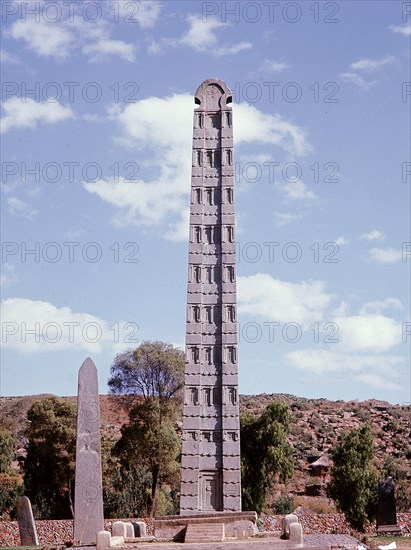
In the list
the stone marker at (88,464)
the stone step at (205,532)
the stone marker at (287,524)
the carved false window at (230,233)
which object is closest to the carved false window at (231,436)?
the stone step at (205,532)

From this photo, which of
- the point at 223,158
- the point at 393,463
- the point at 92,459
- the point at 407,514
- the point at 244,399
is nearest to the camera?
the point at 92,459

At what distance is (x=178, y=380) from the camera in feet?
118

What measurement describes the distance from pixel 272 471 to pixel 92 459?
15.5m

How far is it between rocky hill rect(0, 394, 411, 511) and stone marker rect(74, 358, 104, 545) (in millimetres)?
18950

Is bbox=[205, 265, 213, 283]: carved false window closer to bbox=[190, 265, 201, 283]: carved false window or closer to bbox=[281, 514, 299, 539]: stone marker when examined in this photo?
bbox=[190, 265, 201, 283]: carved false window

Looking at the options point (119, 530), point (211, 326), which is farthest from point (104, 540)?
point (211, 326)

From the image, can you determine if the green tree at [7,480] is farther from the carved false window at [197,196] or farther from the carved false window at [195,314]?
the carved false window at [197,196]

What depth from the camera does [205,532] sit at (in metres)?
16.0

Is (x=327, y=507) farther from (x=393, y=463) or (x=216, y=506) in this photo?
(x=216, y=506)

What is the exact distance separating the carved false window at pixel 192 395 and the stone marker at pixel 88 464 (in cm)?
229

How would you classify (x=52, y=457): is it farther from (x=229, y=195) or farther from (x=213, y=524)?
(x=213, y=524)

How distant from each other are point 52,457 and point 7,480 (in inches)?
238

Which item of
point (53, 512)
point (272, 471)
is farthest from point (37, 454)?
point (272, 471)

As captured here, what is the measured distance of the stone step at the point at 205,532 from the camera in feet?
51.0
